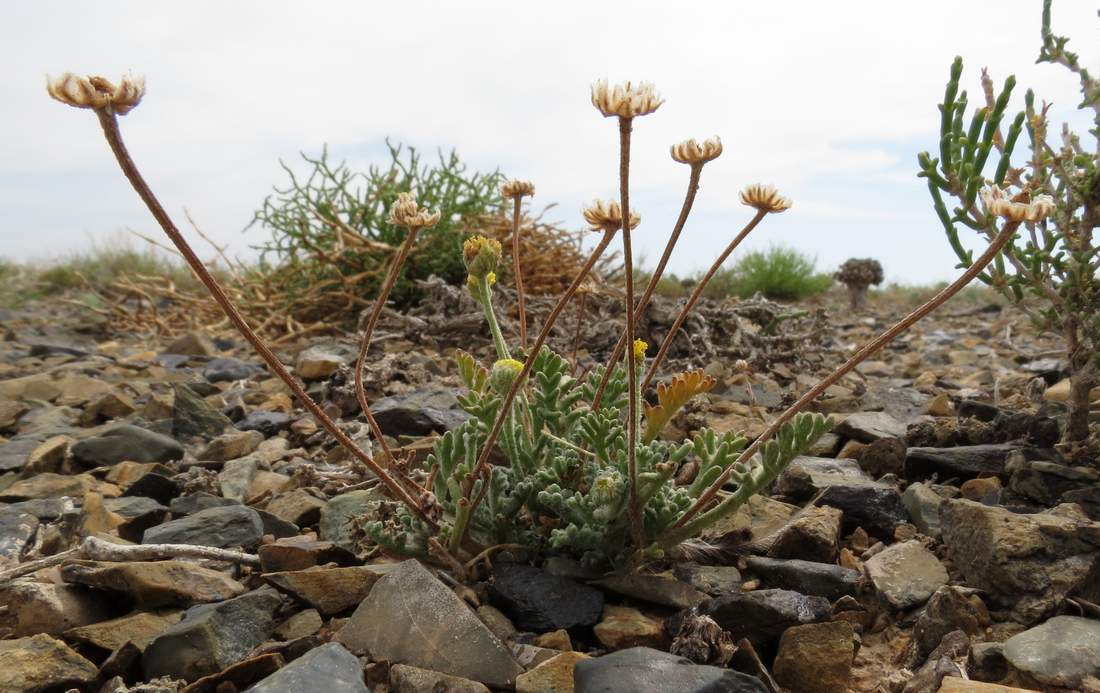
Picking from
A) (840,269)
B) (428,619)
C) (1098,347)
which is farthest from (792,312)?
(840,269)

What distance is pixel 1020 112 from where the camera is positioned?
9.02 ft

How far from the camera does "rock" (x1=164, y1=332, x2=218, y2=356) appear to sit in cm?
600

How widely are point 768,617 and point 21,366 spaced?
5.42 meters

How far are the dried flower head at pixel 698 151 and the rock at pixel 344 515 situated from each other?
1208mm

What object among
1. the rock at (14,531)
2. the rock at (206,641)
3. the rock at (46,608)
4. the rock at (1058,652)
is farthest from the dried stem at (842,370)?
the rock at (14,531)

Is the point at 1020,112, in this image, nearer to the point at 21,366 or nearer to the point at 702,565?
the point at 702,565

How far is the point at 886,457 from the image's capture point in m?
3.00

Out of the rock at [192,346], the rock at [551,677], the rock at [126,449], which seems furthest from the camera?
the rock at [192,346]

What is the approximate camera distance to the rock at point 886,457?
118 inches

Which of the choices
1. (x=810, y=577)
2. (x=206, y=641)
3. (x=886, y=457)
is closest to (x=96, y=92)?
(x=206, y=641)

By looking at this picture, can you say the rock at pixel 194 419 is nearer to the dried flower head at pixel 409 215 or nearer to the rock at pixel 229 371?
the rock at pixel 229 371

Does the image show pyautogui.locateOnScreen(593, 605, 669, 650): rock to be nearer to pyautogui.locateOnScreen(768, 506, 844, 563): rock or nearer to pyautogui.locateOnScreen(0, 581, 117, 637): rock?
pyautogui.locateOnScreen(768, 506, 844, 563): rock

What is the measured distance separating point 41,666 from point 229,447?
162 centimetres

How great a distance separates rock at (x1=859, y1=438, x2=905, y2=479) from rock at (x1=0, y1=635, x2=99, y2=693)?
2.33 meters
